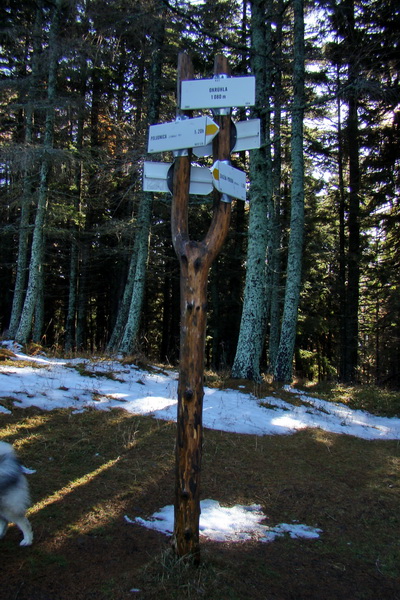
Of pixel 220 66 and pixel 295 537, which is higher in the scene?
pixel 220 66

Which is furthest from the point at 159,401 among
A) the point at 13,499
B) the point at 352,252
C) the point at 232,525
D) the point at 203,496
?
the point at 352,252

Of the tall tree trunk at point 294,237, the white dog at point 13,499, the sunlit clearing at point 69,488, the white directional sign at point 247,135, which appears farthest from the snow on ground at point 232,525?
the tall tree trunk at point 294,237

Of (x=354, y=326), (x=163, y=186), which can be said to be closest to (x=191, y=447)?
(x=163, y=186)

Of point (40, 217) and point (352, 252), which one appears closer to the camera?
point (40, 217)

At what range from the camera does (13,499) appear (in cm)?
326

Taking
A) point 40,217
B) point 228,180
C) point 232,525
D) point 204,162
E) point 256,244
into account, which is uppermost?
point 204,162

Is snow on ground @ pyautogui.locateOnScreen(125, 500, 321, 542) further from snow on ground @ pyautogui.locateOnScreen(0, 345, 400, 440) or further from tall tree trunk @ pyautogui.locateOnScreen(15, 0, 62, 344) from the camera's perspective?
tall tree trunk @ pyautogui.locateOnScreen(15, 0, 62, 344)

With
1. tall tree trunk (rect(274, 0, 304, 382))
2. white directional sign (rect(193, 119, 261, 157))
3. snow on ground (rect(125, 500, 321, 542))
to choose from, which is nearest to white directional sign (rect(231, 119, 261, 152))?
white directional sign (rect(193, 119, 261, 157))

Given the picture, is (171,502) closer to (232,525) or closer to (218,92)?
(232,525)

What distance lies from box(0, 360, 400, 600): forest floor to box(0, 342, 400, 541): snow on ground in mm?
417

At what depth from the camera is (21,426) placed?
554 centimetres

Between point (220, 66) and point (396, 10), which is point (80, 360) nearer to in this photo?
point (220, 66)

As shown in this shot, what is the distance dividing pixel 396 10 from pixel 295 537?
15548 millimetres

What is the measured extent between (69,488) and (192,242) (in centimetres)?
309
